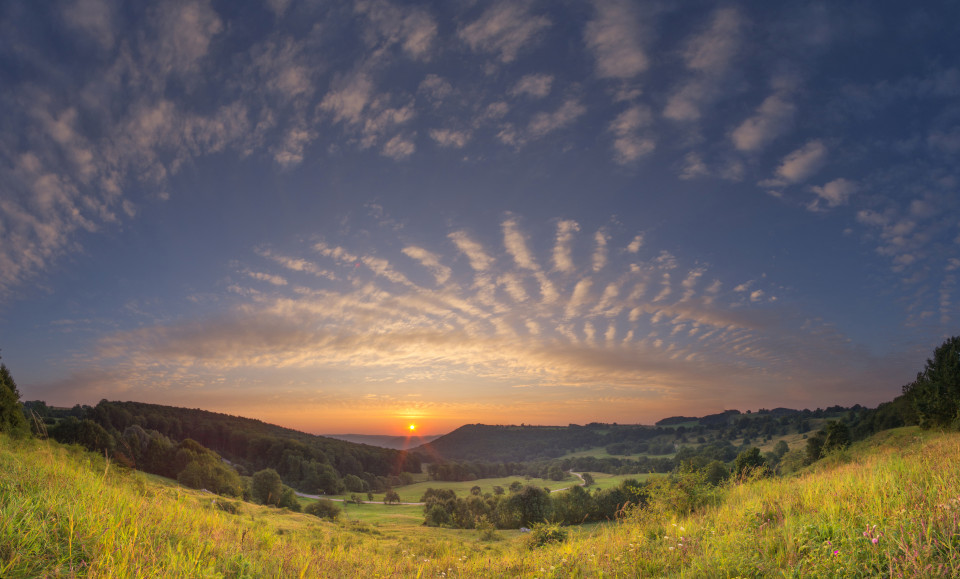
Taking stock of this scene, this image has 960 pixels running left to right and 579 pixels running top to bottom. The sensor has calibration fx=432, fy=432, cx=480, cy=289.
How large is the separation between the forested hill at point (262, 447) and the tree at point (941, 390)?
13543 centimetres

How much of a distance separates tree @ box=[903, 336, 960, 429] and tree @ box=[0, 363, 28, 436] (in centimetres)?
6988

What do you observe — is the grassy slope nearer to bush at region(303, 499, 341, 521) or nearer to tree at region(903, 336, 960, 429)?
tree at region(903, 336, 960, 429)

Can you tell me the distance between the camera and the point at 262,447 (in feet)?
493

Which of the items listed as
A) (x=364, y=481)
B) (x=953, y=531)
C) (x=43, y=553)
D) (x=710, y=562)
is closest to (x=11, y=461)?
(x=43, y=553)

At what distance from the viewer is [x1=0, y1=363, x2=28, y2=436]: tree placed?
28323mm

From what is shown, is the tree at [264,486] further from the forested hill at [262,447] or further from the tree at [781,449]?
the tree at [781,449]

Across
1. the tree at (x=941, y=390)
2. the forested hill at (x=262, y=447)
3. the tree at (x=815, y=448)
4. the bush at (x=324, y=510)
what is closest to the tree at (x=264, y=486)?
the bush at (x=324, y=510)

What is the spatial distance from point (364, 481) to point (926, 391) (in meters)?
147

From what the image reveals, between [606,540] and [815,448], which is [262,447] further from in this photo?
[606,540]

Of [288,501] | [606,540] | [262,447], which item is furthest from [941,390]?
[262,447]

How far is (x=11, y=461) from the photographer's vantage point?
28.2ft

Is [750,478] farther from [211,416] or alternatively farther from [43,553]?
[211,416]

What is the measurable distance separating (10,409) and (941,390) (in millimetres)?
74391

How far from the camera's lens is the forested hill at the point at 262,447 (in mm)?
132375
